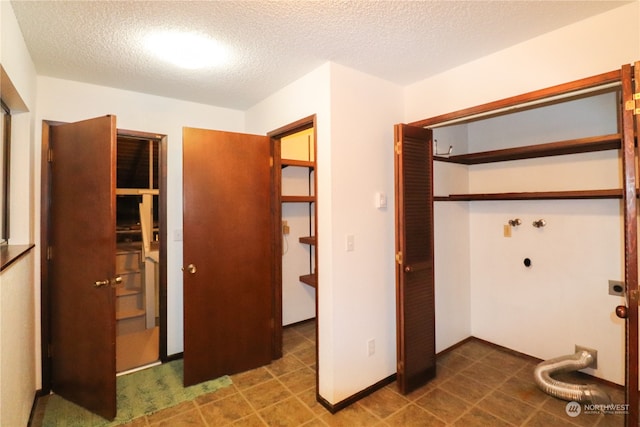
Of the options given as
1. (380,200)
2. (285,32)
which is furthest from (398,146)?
(285,32)

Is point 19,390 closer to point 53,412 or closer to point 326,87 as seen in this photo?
point 53,412

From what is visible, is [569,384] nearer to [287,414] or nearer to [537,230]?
[537,230]

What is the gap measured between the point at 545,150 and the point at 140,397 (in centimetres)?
373

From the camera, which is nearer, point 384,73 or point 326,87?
point 326,87

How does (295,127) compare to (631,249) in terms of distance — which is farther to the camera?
(295,127)

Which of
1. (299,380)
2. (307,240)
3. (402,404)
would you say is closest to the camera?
(402,404)

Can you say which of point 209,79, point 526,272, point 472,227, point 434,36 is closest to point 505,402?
point 526,272

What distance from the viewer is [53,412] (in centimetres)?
217

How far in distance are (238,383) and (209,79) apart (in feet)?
8.28

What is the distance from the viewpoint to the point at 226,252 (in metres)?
2.64

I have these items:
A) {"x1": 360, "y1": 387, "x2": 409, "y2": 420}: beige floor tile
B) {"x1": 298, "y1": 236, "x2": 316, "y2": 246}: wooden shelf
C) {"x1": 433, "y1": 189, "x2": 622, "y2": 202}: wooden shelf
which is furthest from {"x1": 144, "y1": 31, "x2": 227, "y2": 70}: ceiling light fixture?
{"x1": 360, "y1": 387, "x2": 409, "y2": 420}: beige floor tile

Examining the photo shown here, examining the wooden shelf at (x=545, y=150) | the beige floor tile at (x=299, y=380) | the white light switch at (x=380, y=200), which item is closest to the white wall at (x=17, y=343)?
the beige floor tile at (x=299, y=380)

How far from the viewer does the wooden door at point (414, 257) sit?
234 centimetres

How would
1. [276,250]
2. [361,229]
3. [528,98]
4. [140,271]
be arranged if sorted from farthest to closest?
1. [140,271]
2. [276,250]
3. [361,229]
4. [528,98]
